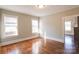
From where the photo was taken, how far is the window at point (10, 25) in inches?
129

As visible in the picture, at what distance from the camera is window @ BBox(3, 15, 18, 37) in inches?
129

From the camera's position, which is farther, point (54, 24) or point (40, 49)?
point (54, 24)

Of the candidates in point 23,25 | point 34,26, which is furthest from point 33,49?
point 34,26

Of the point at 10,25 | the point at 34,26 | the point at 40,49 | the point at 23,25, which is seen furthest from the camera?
the point at 34,26

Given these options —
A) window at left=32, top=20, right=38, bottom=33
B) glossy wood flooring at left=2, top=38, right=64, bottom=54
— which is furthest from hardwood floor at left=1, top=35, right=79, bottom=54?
window at left=32, top=20, right=38, bottom=33

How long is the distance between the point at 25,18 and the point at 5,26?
4.62 ft

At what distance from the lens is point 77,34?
362 cm

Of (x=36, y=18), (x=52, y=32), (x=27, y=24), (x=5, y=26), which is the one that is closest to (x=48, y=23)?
(x=52, y=32)

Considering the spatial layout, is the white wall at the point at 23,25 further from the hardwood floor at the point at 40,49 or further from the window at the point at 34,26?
the hardwood floor at the point at 40,49

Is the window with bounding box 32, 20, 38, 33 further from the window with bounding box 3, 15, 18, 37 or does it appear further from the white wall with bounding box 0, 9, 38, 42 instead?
the window with bounding box 3, 15, 18, 37

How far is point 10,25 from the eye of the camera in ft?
11.5

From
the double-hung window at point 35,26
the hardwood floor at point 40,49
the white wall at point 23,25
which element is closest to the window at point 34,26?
the double-hung window at point 35,26

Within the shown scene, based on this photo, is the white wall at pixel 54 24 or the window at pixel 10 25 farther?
the white wall at pixel 54 24

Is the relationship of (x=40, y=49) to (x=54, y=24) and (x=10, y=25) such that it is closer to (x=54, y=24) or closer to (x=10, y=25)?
(x=10, y=25)
